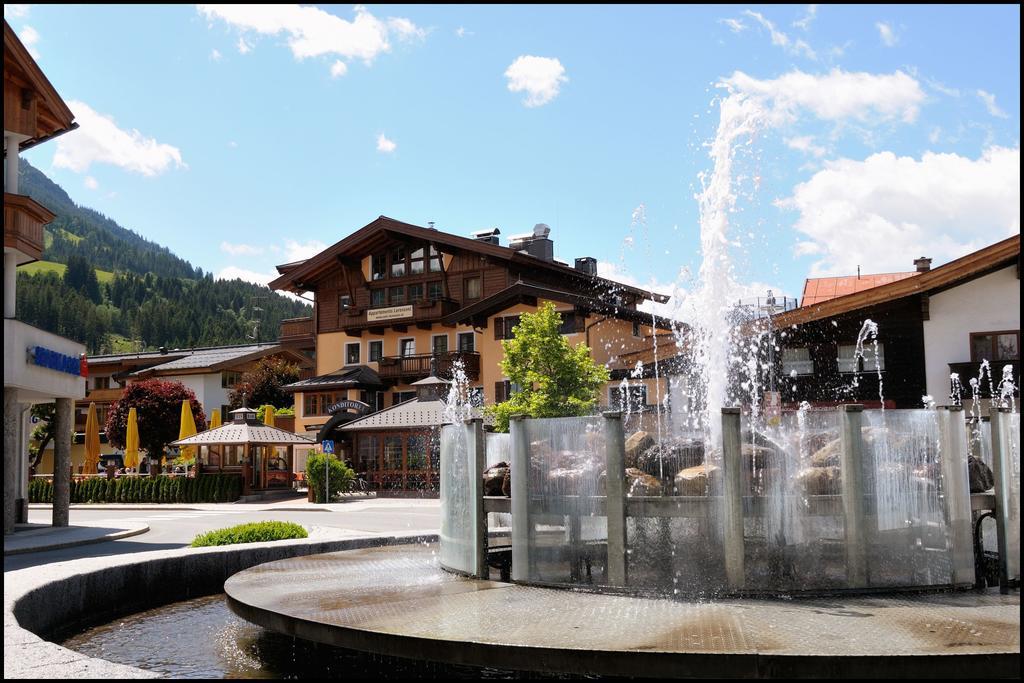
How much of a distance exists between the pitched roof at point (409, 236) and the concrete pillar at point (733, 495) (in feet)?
138

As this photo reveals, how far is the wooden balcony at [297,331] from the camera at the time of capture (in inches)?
2894

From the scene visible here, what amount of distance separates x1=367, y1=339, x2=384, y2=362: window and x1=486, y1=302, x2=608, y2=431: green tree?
17736 millimetres

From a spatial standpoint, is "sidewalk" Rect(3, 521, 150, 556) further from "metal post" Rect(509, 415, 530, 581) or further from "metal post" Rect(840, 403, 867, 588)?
"metal post" Rect(840, 403, 867, 588)

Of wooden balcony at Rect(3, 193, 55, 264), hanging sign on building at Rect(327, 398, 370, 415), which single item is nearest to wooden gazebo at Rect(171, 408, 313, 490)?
hanging sign on building at Rect(327, 398, 370, 415)

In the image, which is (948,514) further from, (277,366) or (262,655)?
(277,366)

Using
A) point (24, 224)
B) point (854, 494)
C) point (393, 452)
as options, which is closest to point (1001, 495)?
point (854, 494)

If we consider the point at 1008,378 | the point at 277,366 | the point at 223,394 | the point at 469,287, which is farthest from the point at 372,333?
the point at 1008,378

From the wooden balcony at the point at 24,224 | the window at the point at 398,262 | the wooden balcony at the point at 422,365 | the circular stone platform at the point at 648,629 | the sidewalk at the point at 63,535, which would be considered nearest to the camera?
the circular stone platform at the point at 648,629

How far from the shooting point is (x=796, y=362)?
35.2 m

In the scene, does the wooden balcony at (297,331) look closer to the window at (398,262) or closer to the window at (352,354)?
the window at (352,354)

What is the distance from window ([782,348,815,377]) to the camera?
34.9m

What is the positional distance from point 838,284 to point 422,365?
37632 millimetres

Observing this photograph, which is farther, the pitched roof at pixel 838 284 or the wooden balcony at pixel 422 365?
the pitched roof at pixel 838 284

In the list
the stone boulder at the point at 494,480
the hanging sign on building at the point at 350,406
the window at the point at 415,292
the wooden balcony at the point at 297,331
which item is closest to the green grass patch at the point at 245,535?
the stone boulder at the point at 494,480
